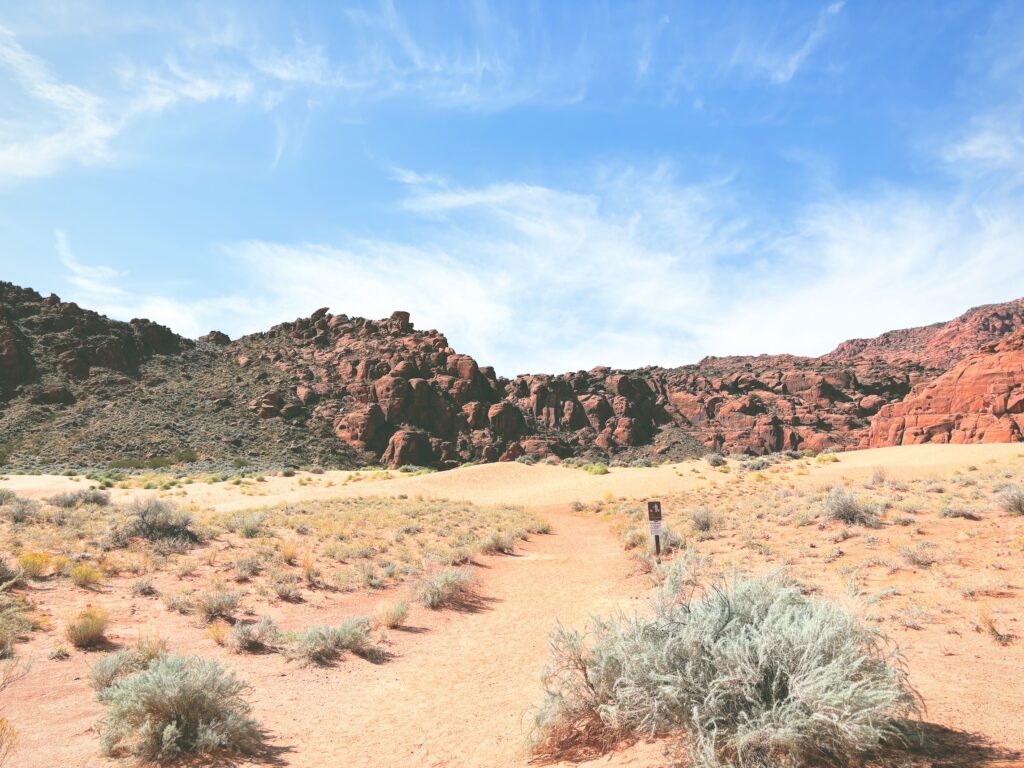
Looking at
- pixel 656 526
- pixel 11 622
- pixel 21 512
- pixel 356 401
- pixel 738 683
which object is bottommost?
pixel 11 622

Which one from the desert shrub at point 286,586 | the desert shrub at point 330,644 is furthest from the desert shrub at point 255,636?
the desert shrub at point 286,586

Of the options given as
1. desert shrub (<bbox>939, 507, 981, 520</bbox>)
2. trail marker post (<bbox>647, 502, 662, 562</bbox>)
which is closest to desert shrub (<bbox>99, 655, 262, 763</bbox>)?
trail marker post (<bbox>647, 502, 662, 562</bbox>)

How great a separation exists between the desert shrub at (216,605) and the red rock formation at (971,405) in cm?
4457

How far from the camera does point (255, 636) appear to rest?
7.86m

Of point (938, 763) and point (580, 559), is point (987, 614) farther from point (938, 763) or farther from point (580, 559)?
point (580, 559)

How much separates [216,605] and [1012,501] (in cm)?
1615

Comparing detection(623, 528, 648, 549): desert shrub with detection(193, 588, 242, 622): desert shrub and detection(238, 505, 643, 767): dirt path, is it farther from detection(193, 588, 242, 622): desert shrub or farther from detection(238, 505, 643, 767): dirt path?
detection(193, 588, 242, 622): desert shrub

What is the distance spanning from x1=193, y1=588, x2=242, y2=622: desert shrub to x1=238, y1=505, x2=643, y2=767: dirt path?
285cm

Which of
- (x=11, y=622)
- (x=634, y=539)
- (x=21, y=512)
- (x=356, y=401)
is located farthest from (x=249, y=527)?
(x=356, y=401)

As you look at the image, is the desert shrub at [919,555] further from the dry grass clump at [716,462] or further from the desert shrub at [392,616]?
the dry grass clump at [716,462]

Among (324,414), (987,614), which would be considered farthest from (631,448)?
(987,614)

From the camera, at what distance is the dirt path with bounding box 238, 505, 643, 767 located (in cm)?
527

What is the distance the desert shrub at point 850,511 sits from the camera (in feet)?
42.7

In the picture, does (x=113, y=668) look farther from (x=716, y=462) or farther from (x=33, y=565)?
(x=716, y=462)
